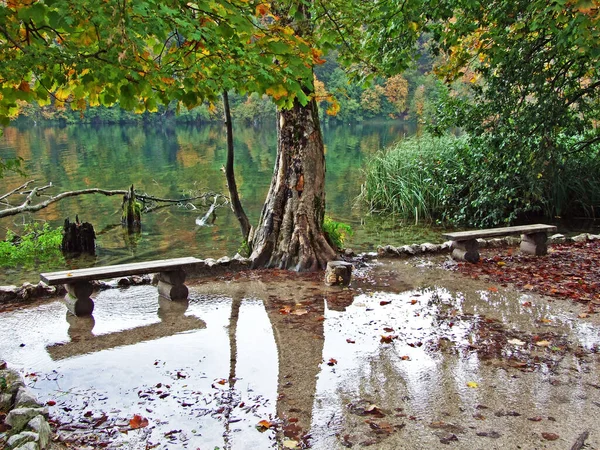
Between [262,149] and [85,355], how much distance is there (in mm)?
29958

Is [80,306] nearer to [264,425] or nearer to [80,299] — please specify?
[80,299]

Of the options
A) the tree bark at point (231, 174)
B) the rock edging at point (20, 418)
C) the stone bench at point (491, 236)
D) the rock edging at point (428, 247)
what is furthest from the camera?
the tree bark at point (231, 174)

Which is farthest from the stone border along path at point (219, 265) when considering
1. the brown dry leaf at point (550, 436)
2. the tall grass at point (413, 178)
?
the brown dry leaf at point (550, 436)

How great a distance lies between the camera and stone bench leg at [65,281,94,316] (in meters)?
5.69

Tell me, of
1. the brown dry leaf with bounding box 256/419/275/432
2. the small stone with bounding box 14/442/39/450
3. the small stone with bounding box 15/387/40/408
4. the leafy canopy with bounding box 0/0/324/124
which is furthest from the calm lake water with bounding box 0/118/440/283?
the brown dry leaf with bounding box 256/419/275/432

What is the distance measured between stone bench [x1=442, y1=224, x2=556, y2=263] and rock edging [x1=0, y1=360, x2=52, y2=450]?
551 centimetres

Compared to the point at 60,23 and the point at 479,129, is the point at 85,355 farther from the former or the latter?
the point at 479,129

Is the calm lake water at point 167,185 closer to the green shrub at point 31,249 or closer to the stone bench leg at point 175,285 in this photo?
the green shrub at point 31,249

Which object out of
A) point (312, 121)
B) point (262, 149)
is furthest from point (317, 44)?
point (262, 149)

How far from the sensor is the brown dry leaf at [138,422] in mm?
3479

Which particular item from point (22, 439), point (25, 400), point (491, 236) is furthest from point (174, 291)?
point (491, 236)

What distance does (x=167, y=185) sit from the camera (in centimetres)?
2000

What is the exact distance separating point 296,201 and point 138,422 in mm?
4452

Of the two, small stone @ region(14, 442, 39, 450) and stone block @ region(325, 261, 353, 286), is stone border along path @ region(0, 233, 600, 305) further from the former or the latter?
small stone @ region(14, 442, 39, 450)
